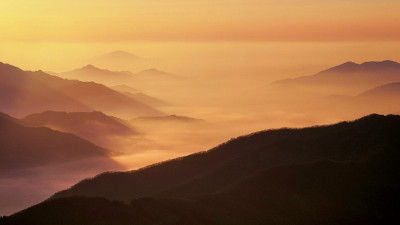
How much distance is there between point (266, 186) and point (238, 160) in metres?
43.5

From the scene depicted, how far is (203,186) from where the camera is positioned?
12319 cm

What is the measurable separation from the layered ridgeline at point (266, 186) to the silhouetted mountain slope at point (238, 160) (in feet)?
0.76

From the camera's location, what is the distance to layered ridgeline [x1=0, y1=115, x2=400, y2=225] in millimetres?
74250

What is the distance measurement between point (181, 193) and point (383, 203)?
44.6 meters

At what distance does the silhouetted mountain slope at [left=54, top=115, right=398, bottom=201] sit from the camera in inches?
4751

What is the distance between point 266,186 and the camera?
91.5m

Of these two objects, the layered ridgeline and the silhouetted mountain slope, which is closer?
the layered ridgeline

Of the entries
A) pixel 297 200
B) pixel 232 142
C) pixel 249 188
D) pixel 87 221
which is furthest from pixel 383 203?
pixel 232 142

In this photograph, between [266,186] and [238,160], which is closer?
[266,186]

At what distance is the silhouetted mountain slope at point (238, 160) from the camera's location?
121 metres

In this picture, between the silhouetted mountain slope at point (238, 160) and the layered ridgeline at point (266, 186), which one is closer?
the layered ridgeline at point (266, 186)

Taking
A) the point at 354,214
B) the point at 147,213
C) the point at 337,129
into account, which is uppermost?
the point at 337,129

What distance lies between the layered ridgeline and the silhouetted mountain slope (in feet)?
0.76

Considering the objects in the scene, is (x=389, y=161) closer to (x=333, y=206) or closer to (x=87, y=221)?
(x=333, y=206)
